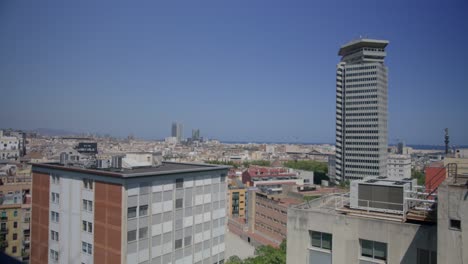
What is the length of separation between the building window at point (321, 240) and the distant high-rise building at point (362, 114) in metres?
88.5

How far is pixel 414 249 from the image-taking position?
288 inches

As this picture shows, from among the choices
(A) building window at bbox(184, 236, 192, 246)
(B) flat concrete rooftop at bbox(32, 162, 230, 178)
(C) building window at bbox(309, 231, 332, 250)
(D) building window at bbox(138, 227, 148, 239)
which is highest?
(B) flat concrete rooftop at bbox(32, 162, 230, 178)

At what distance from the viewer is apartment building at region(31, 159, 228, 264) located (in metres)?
19.4

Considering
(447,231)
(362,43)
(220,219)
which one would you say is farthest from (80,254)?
(362,43)

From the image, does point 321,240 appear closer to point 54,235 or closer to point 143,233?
point 143,233

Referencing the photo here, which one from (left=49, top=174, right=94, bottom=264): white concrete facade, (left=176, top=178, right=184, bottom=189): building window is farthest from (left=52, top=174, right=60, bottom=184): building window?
(left=176, top=178, right=184, bottom=189): building window

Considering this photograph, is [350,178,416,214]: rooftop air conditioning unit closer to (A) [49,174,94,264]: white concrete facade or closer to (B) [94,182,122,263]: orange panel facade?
(B) [94,182,122,263]: orange panel facade

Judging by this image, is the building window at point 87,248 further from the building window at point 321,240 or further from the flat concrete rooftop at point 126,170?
the building window at point 321,240

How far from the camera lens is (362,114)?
94.8 meters

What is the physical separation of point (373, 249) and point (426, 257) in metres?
1.07

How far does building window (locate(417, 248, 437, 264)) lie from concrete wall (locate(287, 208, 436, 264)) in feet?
0.26

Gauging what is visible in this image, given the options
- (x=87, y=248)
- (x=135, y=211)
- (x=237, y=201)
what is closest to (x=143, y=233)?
(x=135, y=211)

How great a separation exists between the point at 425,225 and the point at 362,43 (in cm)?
10220

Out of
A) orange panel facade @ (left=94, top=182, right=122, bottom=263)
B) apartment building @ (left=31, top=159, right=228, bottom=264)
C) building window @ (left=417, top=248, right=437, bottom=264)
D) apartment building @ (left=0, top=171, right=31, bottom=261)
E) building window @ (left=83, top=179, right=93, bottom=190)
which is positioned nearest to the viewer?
building window @ (left=417, top=248, right=437, bottom=264)
